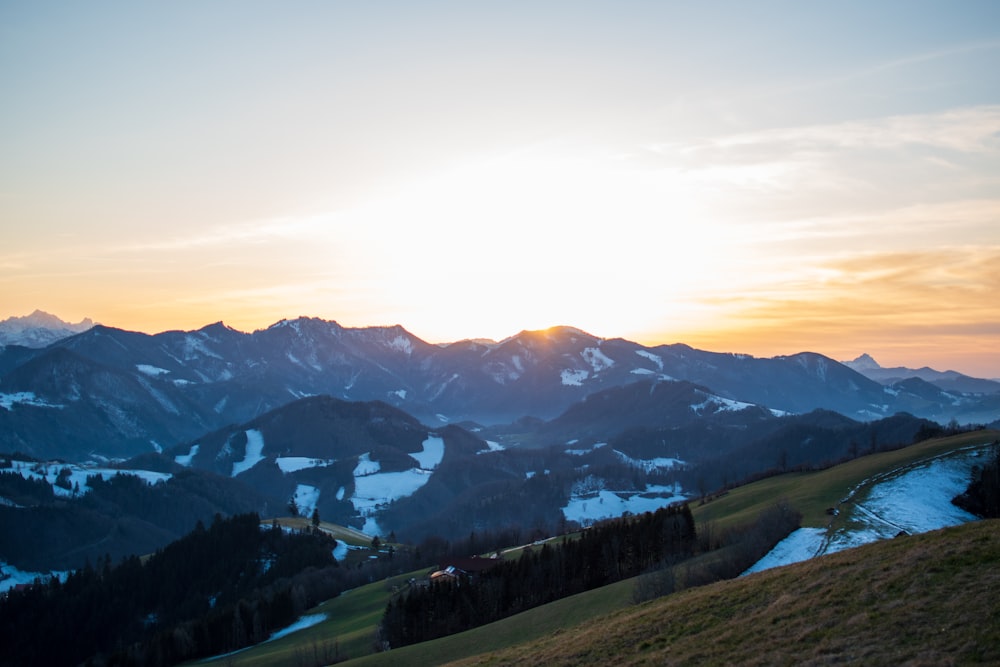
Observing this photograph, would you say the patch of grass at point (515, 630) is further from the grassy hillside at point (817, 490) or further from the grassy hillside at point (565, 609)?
the grassy hillside at point (817, 490)

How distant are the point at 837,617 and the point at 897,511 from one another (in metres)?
56.7

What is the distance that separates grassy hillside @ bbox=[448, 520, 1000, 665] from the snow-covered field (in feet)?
77.3

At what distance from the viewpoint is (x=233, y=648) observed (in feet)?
408

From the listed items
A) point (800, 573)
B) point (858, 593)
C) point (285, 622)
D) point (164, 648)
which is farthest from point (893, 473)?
point (164, 648)

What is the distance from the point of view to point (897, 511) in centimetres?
8200

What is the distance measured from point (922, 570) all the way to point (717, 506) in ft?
297

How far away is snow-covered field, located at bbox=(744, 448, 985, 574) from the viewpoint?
221ft

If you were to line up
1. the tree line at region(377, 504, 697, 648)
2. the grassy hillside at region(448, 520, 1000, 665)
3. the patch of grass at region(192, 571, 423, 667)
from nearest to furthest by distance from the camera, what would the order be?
the grassy hillside at region(448, 520, 1000, 665) → the tree line at region(377, 504, 697, 648) → the patch of grass at region(192, 571, 423, 667)

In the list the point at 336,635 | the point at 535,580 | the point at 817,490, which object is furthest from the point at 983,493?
the point at 336,635

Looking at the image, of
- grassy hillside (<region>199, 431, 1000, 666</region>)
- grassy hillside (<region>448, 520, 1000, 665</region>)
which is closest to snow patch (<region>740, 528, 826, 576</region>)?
grassy hillside (<region>199, 431, 1000, 666</region>)

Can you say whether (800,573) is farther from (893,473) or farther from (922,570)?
(893,473)

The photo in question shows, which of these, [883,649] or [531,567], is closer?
[883,649]

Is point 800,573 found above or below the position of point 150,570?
above

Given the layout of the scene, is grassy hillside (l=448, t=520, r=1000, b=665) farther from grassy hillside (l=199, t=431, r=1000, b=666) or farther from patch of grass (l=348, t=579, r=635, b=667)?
patch of grass (l=348, t=579, r=635, b=667)
